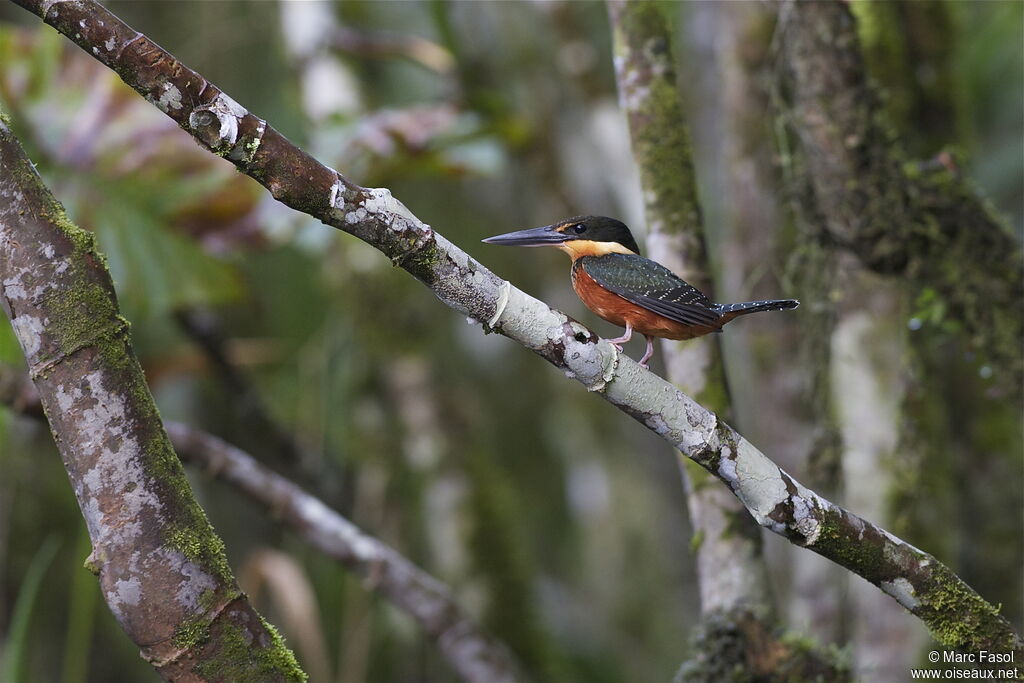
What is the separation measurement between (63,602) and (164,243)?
3498 millimetres

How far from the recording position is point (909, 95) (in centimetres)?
386

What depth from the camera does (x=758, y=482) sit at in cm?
163

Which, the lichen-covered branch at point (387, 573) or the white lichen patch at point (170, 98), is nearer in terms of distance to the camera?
the white lichen patch at point (170, 98)

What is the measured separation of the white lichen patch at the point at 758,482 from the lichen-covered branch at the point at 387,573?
5.34 ft

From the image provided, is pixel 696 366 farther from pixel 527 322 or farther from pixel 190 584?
pixel 190 584

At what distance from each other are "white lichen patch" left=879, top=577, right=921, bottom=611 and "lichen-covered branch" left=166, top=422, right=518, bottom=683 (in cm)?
162

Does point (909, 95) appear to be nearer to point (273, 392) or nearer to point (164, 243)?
point (164, 243)

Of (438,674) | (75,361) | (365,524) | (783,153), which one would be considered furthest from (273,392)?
(75,361)

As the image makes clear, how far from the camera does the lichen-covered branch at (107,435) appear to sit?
4.87ft

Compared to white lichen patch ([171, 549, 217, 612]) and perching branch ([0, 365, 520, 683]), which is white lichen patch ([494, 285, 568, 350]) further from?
perching branch ([0, 365, 520, 683])

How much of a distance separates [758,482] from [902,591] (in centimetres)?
35

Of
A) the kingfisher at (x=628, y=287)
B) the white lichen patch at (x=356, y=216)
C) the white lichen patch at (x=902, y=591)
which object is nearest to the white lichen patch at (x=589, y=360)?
the kingfisher at (x=628, y=287)

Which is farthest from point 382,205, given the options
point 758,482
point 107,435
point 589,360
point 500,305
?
point 758,482

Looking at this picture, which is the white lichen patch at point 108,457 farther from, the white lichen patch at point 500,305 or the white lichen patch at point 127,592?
the white lichen patch at point 500,305
